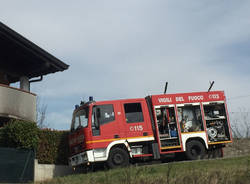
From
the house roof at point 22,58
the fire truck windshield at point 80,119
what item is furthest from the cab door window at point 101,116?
the house roof at point 22,58

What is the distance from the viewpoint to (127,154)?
44.2 feet

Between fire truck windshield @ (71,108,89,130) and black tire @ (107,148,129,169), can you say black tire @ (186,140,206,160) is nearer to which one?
black tire @ (107,148,129,169)

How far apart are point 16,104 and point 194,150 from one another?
8.35 m

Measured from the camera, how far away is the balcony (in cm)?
1506

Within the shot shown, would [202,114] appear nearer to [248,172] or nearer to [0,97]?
[248,172]

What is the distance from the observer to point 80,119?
45.5 feet

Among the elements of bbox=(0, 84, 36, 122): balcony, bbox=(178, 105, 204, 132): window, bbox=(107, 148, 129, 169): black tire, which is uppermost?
bbox=(0, 84, 36, 122): balcony

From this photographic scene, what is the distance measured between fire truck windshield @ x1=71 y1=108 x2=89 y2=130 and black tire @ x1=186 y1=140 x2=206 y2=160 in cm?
449

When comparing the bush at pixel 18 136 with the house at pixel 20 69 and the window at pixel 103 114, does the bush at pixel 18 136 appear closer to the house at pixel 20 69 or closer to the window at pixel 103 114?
the house at pixel 20 69

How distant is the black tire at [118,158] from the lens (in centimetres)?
1323

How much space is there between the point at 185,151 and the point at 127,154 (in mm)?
2615

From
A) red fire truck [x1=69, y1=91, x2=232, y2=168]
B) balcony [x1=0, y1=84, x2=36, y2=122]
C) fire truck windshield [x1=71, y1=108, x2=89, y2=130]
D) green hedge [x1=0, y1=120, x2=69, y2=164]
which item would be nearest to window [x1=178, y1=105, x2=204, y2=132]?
red fire truck [x1=69, y1=91, x2=232, y2=168]

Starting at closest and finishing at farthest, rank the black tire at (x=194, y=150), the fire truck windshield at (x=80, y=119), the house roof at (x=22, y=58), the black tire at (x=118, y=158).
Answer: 1. the black tire at (x=118, y=158)
2. the fire truck windshield at (x=80, y=119)
3. the black tire at (x=194, y=150)
4. the house roof at (x=22, y=58)

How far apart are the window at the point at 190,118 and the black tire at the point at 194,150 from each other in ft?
1.85
